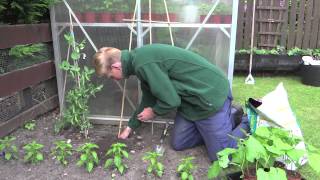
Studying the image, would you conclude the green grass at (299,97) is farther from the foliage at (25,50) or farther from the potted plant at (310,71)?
the foliage at (25,50)

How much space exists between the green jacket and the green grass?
40.1 inches

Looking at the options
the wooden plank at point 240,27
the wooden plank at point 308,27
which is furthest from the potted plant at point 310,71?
the wooden plank at point 240,27

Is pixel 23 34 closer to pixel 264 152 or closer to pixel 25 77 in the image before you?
pixel 25 77

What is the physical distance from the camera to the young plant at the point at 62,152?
3344mm

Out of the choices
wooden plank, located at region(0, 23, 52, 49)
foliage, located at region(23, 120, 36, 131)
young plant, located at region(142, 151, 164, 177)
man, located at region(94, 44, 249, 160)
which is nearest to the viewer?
young plant, located at region(142, 151, 164, 177)

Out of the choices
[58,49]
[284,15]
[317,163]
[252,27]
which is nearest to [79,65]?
[58,49]

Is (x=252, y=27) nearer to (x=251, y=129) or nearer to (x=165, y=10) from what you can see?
(x=165, y=10)

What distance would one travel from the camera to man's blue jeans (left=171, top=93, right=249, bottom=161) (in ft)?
11.1

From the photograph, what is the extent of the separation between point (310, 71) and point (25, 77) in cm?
454

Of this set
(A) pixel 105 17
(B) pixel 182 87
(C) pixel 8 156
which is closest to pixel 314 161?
(B) pixel 182 87

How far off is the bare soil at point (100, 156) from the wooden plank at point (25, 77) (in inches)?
19.2

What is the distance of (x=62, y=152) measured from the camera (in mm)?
3355

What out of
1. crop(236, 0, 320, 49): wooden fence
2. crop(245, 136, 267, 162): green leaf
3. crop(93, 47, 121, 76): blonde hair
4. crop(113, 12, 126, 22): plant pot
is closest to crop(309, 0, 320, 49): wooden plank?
crop(236, 0, 320, 49): wooden fence

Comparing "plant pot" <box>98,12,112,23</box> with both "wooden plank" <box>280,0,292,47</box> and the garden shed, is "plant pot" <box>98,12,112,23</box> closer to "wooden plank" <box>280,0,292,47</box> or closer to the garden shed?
the garden shed
